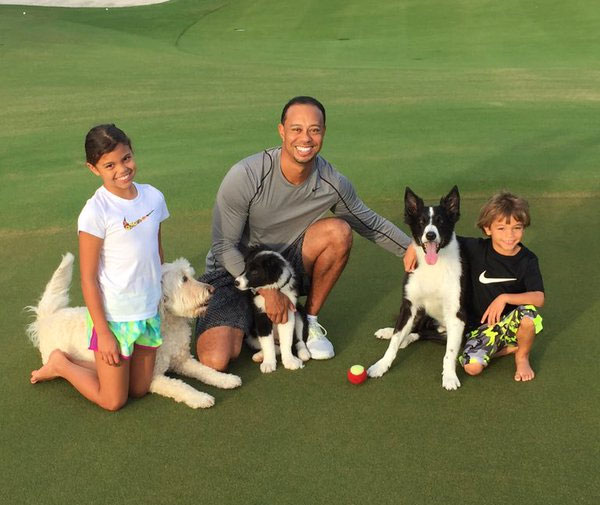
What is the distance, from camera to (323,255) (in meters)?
5.02

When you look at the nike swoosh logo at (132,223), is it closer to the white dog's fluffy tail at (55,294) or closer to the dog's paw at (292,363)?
the white dog's fluffy tail at (55,294)

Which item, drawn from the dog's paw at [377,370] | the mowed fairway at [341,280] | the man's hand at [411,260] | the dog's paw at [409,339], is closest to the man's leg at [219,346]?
the mowed fairway at [341,280]

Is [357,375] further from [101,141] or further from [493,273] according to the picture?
[101,141]

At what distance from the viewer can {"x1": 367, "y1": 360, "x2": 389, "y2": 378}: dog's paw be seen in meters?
4.34

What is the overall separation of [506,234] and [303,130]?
150 cm

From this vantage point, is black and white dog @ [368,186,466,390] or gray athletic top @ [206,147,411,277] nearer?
black and white dog @ [368,186,466,390]

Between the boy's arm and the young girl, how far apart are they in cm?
209

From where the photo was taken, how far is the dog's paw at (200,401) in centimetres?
404

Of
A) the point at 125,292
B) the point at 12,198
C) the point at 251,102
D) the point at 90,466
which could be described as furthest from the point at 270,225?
the point at 251,102

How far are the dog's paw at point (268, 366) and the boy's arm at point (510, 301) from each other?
1.43 metres

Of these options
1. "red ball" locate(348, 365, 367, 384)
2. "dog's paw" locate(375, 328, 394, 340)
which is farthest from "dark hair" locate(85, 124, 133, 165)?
"dog's paw" locate(375, 328, 394, 340)

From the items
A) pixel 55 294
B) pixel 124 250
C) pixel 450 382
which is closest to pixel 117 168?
pixel 124 250

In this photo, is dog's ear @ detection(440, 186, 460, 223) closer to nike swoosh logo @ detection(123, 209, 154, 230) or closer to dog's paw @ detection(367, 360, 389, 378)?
dog's paw @ detection(367, 360, 389, 378)

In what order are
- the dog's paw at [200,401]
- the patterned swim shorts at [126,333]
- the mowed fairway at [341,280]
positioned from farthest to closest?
the dog's paw at [200,401], the patterned swim shorts at [126,333], the mowed fairway at [341,280]
